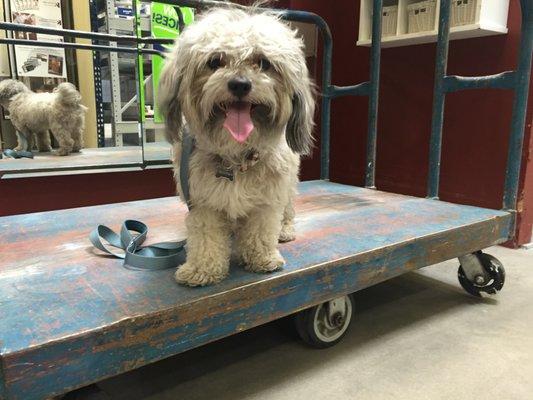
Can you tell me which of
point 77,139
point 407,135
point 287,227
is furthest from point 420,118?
point 77,139

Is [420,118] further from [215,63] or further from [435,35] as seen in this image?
[215,63]

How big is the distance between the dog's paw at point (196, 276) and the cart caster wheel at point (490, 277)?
4.52 feet

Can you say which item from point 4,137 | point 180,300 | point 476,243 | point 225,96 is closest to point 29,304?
point 180,300

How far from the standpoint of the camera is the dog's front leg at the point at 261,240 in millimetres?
1279

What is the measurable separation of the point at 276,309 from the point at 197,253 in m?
0.28

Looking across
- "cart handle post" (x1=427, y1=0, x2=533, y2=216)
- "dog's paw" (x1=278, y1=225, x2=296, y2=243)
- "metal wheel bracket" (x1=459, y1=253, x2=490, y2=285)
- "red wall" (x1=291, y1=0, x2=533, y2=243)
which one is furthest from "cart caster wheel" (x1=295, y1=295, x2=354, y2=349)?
"red wall" (x1=291, y1=0, x2=533, y2=243)

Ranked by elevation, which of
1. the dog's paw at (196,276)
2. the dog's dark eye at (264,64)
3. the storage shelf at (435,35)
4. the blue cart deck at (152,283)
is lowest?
the blue cart deck at (152,283)

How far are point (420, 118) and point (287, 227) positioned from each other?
2.11m

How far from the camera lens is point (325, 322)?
1602 mm

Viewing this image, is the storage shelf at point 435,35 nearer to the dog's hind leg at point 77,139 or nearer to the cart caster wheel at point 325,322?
the cart caster wheel at point 325,322

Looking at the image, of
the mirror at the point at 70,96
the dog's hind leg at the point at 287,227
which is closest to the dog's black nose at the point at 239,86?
the dog's hind leg at the point at 287,227

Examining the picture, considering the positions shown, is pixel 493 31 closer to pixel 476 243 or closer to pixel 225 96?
pixel 476 243

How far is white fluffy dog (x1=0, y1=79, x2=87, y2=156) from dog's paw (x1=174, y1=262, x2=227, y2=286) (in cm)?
246

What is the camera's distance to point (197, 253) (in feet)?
3.98
